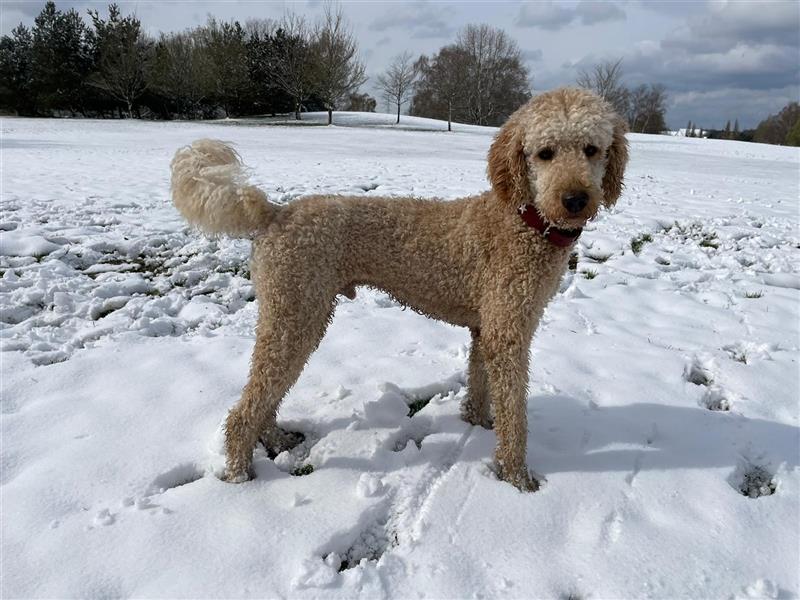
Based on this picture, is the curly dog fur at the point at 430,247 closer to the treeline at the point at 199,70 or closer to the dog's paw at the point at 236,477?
the dog's paw at the point at 236,477

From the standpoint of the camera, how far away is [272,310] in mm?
2684

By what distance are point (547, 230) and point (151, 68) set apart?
44.0 metres

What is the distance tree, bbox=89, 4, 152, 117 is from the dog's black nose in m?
43.0

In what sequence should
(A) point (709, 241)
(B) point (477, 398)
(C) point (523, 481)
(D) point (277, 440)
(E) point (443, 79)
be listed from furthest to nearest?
1. (E) point (443, 79)
2. (A) point (709, 241)
3. (B) point (477, 398)
4. (D) point (277, 440)
5. (C) point (523, 481)

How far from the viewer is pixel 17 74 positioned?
1553 inches

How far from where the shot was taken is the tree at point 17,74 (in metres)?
38.5

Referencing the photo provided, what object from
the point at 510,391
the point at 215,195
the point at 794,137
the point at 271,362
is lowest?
the point at 510,391

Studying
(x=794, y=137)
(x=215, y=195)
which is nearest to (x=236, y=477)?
(x=215, y=195)

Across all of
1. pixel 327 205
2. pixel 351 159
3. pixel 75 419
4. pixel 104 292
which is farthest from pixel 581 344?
pixel 351 159

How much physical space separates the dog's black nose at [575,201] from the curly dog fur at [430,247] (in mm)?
78

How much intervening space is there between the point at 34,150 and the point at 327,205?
15.7 meters

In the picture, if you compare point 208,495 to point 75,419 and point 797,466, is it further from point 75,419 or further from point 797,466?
point 797,466

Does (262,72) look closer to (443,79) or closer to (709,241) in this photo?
(443,79)

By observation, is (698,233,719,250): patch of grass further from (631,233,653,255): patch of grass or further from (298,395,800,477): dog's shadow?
(298,395,800,477): dog's shadow
